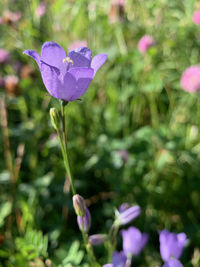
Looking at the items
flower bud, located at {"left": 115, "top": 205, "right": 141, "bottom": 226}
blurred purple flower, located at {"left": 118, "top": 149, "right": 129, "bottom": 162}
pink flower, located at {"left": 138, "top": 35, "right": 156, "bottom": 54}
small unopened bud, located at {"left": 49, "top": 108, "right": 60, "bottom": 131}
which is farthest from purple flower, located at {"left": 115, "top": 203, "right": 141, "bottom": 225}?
pink flower, located at {"left": 138, "top": 35, "right": 156, "bottom": 54}

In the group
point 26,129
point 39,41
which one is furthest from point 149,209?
point 39,41

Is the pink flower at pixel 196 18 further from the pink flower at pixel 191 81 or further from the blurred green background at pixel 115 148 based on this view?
the pink flower at pixel 191 81

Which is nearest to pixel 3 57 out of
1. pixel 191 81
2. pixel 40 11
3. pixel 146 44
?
pixel 40 11

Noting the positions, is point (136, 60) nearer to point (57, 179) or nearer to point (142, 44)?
point (142, 44)

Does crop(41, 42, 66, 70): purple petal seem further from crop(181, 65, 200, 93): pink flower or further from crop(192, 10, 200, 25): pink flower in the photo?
crop(192, 10, 200, 25): pink flower

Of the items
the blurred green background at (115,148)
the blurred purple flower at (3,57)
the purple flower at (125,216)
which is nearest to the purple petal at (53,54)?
the purple flower at (125,216)

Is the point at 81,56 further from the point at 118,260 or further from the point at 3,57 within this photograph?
the point at 3,57
